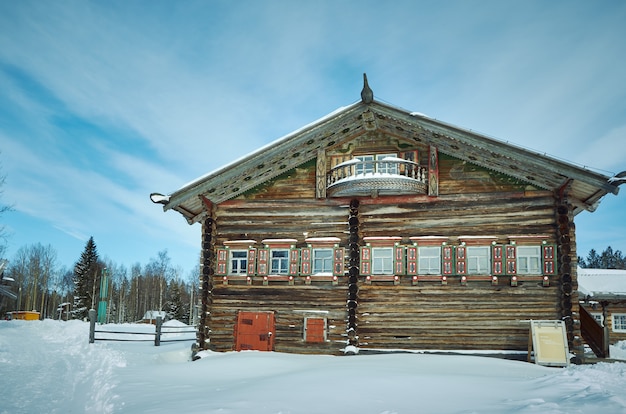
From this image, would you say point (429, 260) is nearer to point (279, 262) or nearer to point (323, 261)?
point (323, 261)

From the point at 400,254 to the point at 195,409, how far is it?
11.0m

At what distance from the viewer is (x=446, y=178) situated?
1823 centimetres

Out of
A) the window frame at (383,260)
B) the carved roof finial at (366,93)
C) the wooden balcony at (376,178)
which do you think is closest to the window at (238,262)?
the wooden balcony at (376,178)

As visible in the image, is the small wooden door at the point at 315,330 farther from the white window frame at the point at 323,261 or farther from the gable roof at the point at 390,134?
the gable roof at the point at 390,134

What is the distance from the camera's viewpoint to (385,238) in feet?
59.9

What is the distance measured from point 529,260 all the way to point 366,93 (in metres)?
8.48

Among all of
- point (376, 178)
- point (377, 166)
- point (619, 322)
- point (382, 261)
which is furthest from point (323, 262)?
point (619, 322)

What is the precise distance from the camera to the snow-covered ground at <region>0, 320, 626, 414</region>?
8234 mm

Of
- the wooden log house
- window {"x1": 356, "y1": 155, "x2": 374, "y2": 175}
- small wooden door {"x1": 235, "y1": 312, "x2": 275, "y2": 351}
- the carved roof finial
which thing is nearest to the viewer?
the wooden log house

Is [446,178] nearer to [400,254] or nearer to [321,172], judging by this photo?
[400,254]

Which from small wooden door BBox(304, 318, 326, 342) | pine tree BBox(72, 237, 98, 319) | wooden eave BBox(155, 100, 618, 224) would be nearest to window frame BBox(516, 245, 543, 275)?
wooden eave BBox(155, 100, 618, 224)

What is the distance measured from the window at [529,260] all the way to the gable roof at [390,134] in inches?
91.0

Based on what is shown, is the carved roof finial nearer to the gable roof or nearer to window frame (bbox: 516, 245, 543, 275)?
the gable roof

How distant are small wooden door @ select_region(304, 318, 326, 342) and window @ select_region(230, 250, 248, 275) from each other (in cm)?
328
